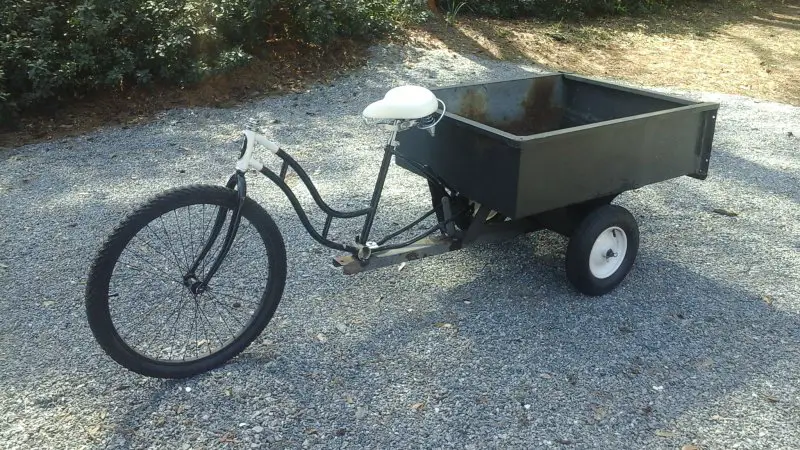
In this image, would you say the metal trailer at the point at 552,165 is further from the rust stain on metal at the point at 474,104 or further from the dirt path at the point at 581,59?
the dirt path at the point at 581,59

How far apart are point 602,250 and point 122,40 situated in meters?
5.37

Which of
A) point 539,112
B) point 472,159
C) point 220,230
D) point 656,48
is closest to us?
point 220,230

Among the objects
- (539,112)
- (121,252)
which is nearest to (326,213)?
(121,252)

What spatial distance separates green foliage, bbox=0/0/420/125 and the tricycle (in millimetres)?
3275

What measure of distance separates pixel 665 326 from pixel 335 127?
3.74 metres

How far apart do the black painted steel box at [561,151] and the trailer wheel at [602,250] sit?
5.8 inches

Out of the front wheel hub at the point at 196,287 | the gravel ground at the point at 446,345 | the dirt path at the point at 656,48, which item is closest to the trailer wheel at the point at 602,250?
the gravel ground at the point at 446,345

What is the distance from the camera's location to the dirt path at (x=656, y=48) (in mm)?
8461

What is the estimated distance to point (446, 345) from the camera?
3.00m

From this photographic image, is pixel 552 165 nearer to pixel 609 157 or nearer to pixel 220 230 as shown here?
pixel 609 157

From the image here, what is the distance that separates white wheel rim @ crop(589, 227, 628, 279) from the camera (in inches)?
132

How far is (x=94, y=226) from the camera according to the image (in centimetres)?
417

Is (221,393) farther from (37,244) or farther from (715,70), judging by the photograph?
(715,70)

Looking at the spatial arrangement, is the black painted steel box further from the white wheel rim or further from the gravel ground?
the gravel ground
